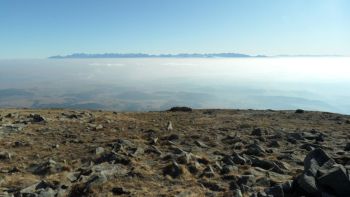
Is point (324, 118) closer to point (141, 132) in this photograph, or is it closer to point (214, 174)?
point (141, 132)

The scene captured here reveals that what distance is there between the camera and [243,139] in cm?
2369

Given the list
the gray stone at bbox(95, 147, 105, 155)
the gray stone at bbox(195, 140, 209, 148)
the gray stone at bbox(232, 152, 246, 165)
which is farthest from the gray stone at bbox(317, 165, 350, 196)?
the gray stone at bbox(95, 147, 105, 155)

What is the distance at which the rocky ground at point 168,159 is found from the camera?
45.2ft

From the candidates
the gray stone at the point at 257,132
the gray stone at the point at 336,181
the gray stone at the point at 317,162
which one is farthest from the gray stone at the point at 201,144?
the gray stone at the point at 336,181

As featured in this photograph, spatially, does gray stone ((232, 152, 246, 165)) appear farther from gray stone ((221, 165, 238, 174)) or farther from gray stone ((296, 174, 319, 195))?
gray stone ((296, 174, 319, 195))

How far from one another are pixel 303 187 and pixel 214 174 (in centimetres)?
462

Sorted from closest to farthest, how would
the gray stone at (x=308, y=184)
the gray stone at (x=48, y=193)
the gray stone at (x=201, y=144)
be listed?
the gray stone at (x=308, y=184), the gray stone at (x=48, y=193), the gray stone at (x=201, y=144)

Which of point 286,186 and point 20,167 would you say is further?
point 20,167

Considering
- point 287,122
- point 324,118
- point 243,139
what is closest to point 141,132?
point 243,139

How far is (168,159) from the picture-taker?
18.3m

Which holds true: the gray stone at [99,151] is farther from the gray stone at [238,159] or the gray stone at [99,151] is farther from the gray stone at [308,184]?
the gray stone at [308,184]

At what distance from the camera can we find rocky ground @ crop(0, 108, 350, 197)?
13773 mm

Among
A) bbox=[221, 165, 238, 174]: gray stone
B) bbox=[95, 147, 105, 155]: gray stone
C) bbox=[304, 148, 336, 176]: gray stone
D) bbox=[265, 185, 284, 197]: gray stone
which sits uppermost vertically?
bbox=[304, 148, 336, 176]: gray stone

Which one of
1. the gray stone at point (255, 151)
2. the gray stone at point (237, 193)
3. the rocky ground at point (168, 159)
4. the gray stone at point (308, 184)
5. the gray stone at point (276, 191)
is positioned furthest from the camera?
the gray stone at point (255, 151)
